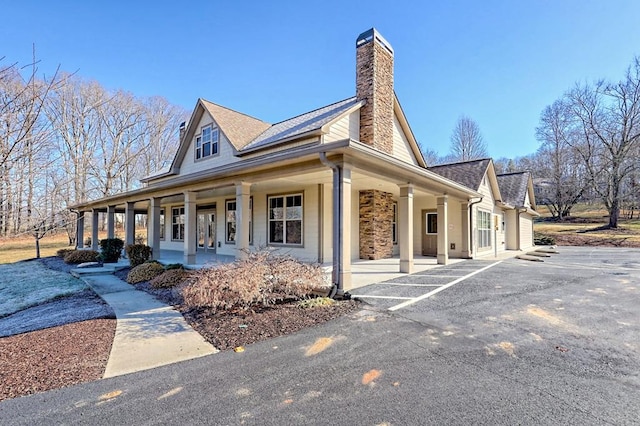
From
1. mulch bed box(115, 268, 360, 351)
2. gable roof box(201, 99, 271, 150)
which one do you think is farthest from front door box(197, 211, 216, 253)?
mulch bed box(115, 268, 360, 351)

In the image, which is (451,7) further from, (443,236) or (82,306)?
(82,306)

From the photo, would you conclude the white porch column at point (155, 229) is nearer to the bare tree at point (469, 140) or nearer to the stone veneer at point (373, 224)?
the stone veneer at point (373, 224)

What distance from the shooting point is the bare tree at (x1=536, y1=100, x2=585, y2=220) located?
3494 centimetres

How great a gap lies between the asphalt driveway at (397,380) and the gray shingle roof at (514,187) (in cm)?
1394

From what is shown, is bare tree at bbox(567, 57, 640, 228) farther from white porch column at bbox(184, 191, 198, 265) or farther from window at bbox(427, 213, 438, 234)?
white porch column at bbox(184, 191, 198, 265)

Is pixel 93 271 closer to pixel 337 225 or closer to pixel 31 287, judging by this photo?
pixel 31 287

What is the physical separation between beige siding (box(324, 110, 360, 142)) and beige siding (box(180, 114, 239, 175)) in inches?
186

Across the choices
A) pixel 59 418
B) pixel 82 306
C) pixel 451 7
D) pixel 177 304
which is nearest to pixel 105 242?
pixel 82 306

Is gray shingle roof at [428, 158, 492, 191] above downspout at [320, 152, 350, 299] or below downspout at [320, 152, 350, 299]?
above

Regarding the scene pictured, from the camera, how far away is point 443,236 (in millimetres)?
11109

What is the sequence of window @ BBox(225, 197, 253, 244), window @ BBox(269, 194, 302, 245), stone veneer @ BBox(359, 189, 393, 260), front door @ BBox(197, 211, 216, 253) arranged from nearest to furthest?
window @ BBox(269, 194, 302, 245), stone veneer @ BBox(359, 189, 393, 260), window @ BBox(225, 197, 253, 244), front door @ BBox(197, 211, 216, 253)

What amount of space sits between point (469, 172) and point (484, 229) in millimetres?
2911

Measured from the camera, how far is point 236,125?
14.2 metres

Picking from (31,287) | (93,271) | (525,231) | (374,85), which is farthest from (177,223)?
(525,231)
